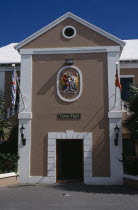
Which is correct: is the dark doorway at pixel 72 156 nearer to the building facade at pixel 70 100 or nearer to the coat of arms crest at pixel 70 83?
the building facade at pixel 70 100

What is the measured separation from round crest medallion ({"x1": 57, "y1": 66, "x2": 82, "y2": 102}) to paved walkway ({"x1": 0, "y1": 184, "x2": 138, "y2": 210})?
483 cm

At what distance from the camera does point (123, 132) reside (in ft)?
50.8

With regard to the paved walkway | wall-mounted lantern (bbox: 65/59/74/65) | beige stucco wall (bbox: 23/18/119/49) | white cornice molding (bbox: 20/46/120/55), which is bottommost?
the paved walkway

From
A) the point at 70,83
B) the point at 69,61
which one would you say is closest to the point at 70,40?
the point at 69,61

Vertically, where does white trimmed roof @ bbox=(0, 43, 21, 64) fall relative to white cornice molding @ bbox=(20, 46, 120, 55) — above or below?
above

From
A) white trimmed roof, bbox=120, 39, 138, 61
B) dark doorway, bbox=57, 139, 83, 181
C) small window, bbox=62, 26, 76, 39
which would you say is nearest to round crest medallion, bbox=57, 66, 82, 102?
small window, bbox=62, 26, 76, 39

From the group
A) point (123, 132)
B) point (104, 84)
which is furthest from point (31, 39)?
point (123, 132)

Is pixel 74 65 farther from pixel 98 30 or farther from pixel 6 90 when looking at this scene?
pixel 6 90

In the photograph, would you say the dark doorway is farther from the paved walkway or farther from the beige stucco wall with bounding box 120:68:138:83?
the beige stucco wall with bounding box 120:68:138:83

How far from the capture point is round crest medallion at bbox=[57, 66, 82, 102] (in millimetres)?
Result: 15078

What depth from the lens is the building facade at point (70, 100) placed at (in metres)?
14.3

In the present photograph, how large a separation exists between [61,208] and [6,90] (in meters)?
12.1

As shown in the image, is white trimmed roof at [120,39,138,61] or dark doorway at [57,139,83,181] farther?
white trimmed roof at [120,39,138,61]

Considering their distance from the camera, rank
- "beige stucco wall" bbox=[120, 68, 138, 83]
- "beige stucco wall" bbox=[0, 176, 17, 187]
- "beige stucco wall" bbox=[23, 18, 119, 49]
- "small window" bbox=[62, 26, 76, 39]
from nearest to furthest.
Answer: "beige stucco wall" bbox=[0, 176, 17, 187], "beige stucco wall" bbox=[23, 18, 119, 49], "small window" bbox=[62, 26, 76, 39], "beige stucco wall" bbox=[120, 68, 138, 83]
